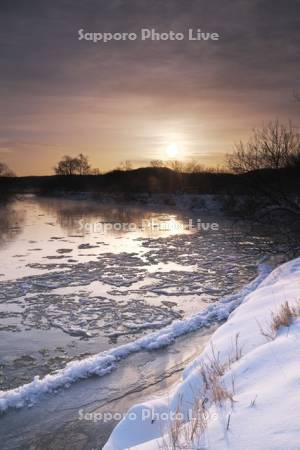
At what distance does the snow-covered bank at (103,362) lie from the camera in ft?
16.8

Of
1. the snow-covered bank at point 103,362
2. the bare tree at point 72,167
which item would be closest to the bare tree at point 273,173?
the snow-covered bank at point 103,362

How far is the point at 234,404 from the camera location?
3.26 m

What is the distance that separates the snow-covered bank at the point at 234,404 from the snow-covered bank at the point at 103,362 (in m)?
1.43

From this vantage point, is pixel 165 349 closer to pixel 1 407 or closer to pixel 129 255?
pixel 1 407

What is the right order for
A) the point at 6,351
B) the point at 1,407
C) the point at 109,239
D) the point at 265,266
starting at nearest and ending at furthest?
the point at 1,407
the point at 6,351
the point at 265,266
the point at 109,239

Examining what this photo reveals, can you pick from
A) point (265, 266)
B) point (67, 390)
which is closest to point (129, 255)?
point (265, 266)

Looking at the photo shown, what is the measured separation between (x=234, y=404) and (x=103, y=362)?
3.24m

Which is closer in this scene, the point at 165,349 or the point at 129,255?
the point at 165,349

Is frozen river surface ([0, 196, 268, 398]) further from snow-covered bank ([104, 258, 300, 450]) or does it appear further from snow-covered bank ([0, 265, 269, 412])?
snow-covered bank ([104, 258, 300, 450])

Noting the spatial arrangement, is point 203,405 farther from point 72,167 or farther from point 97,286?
point 72,167

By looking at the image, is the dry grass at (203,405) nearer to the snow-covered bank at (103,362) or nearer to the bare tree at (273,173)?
the snow-covered bank at (103,362)

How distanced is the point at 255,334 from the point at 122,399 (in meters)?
2.06

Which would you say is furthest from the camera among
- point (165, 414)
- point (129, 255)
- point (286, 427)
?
point (129, 255)

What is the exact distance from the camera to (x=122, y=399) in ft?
16.6
